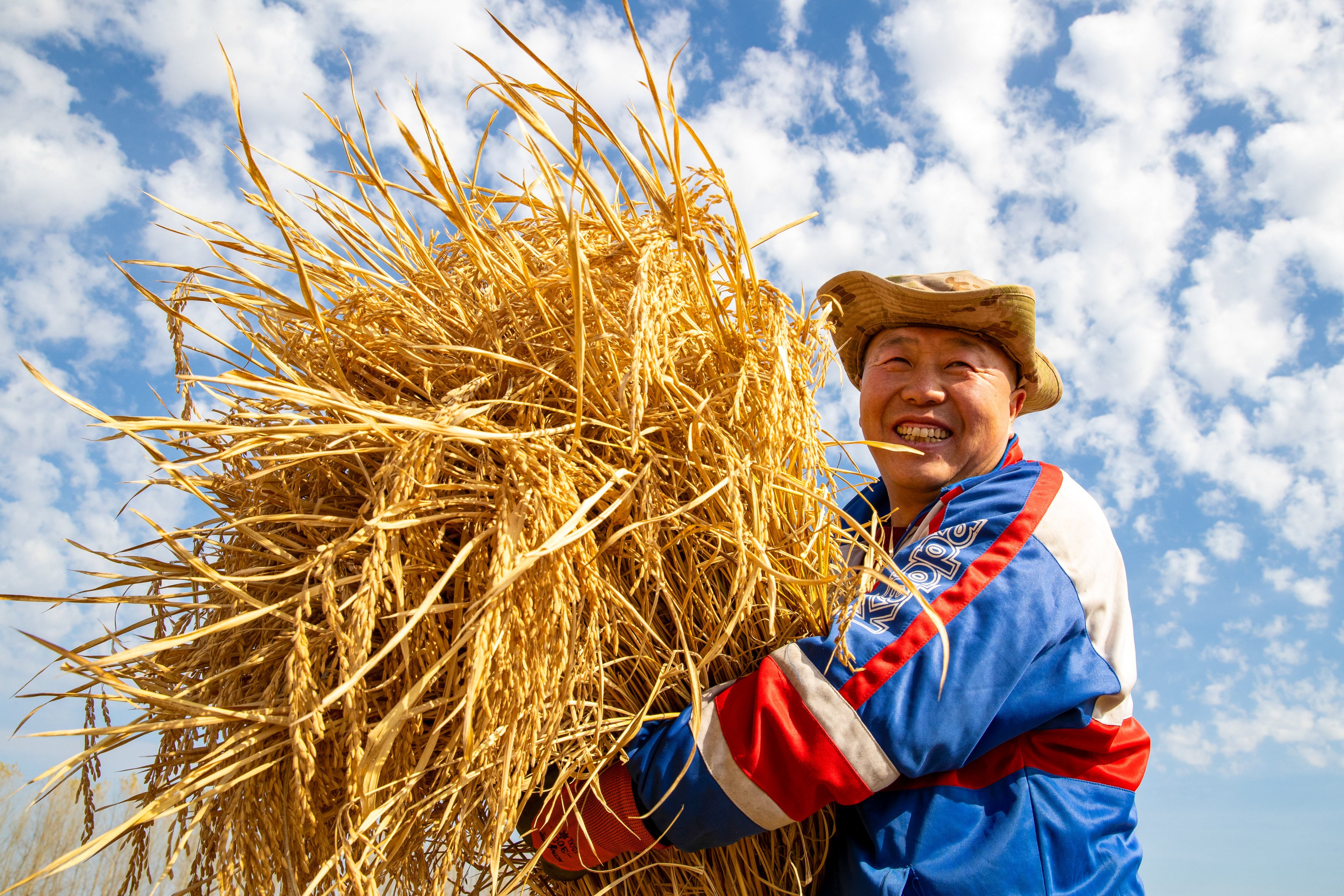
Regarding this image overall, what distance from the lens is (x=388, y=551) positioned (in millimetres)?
829

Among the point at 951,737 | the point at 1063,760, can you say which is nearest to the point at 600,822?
the point at 951,737

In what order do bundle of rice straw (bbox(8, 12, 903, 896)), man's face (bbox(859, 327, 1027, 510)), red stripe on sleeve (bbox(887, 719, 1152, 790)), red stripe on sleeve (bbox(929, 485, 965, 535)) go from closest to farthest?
bundle of rice straw (bbox(8, 12, 903, 896)), red stripe on sleeve (bbox(887, 719, 1152, 790)), red stripe on sleeve (bbox(929, 485, 965, 535)), man's face (bbox(859, 327, 1027, 510))

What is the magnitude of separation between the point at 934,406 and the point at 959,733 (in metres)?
0.69

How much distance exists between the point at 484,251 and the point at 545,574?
44cm

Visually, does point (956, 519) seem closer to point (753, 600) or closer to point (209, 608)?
point (753, 600)

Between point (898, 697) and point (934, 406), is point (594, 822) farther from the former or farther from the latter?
point (934, 406)

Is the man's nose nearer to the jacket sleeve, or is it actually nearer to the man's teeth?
the man's teeth

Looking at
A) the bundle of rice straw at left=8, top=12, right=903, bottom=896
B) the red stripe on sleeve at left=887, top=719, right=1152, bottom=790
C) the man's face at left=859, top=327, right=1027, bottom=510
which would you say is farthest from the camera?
the man's face at left=859, top=327, right=1027, bottom=510

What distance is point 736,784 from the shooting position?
0.96 m

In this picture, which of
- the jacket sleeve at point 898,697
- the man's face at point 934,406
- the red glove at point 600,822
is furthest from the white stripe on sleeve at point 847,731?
the man's face at point 934,406

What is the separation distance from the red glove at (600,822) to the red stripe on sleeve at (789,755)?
0.16 m

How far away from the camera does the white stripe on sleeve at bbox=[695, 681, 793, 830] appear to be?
0.96 m

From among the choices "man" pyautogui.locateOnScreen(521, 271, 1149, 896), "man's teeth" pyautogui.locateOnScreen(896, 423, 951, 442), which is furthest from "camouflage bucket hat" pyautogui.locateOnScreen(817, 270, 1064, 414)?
"man" pyautogui.locateOnScreen(521, 271, 1149, 896)

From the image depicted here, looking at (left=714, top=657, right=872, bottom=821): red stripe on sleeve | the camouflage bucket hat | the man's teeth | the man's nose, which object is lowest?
(left=714, top=657, right=872, bottom=821): red stripe on sleeve
